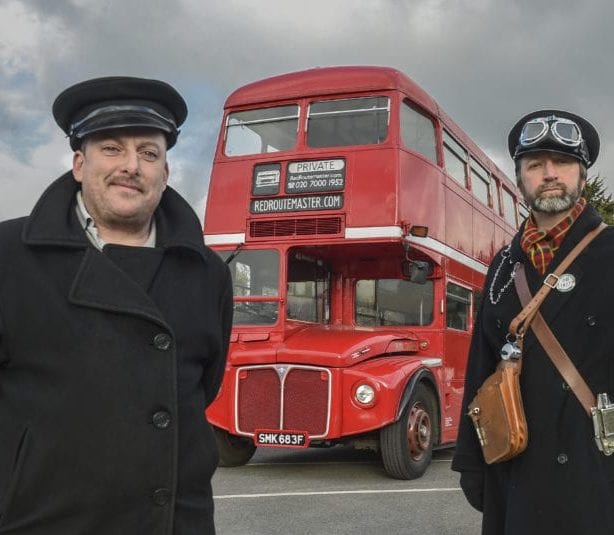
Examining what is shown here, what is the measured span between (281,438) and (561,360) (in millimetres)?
5543

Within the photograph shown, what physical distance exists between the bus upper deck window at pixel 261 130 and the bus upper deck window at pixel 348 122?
0.22 metres

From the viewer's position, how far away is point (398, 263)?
912 centimetres

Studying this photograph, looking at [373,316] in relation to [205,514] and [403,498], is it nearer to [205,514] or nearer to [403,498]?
[403,498]

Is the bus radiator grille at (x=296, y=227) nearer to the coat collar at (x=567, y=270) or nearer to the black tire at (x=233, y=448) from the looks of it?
the black tire at (x=233, y=448)

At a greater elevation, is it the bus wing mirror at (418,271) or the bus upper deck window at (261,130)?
the bus upper deck window at (261,130)

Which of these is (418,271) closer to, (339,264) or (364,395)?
(339,264)

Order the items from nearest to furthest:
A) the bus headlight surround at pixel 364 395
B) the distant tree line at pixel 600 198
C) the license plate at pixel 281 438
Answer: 1. the bus headlight surround at pixel 364 395
2. the license plate at pixel 281 438
3. the distant tree line at pixel 600 198

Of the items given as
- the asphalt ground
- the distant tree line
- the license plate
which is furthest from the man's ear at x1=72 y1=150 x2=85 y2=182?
the distant tree line

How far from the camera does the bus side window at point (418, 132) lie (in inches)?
346

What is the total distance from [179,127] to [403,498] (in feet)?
17.1

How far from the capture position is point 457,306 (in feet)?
31.6

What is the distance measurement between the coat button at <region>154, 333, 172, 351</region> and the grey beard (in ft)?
4.44

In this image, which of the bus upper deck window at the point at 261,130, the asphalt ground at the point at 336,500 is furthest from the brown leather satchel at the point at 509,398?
the bus upper deck window at the point at 261,130

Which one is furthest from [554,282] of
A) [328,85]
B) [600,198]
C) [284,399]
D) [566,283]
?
[600,198]
